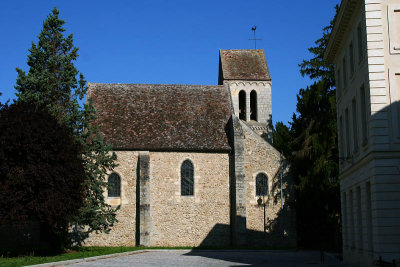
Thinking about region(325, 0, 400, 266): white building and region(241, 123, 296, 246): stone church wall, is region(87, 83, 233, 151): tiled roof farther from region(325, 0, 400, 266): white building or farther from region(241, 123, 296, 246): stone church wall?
region(325, 0, 400, 266): white building

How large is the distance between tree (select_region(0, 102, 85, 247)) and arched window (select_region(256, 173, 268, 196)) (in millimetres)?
12957

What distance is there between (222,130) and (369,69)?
1887 cm

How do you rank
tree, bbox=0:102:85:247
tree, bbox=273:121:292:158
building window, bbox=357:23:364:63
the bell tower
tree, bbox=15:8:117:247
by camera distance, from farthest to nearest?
the bell tower → tree, bbox=273:121:292:158 → tree, bbox=15:8:117:247 → tree, bbox=0:102:85:247 → building window, bbox=357:23:364:63

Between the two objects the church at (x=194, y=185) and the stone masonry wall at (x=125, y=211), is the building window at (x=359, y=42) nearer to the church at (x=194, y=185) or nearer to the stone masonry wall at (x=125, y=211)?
the church at (x=194, y=185)

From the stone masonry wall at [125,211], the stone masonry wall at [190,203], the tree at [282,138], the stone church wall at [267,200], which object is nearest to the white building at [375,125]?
the stone church wall at [267,200]

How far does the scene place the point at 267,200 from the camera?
31188 millimetres

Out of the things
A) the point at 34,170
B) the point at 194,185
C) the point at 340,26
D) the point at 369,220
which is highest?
the point at 340,26

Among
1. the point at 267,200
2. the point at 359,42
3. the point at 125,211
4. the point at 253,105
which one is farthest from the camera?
the point at 253,105

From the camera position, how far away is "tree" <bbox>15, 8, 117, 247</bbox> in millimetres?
26578

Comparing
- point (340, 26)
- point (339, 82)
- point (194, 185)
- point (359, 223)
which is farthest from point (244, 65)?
point (359, 223)

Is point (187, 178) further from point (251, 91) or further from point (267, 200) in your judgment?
point (251, 91)

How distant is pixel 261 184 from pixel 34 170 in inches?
610

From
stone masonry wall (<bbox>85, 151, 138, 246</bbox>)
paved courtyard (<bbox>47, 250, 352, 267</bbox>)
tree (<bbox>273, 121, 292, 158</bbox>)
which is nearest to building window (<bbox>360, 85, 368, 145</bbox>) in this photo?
paved courtyard (<bbox>47, 250, 352, 267</bbox>)

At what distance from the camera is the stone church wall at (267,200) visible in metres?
30.8
